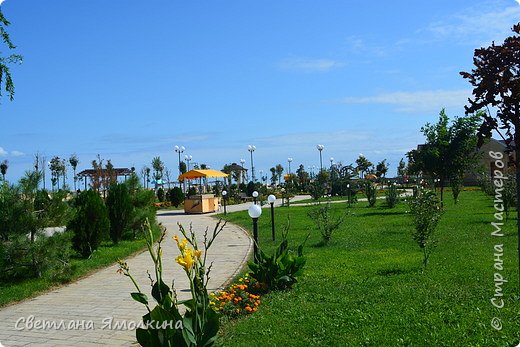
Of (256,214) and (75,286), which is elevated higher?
(256,214)

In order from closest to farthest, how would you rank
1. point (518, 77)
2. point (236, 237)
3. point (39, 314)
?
point (518, 77), point (39, 314), point (236, 237)

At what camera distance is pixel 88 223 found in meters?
11.2

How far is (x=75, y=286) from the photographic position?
884 cm

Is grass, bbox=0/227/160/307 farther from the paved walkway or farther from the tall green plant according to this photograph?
the tall green plant

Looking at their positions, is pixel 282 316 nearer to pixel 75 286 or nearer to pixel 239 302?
pixel 239 302

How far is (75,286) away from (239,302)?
384 centimetres

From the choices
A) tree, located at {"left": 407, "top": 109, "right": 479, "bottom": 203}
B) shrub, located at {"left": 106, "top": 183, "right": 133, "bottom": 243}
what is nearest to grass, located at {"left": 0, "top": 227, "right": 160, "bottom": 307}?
shrub, located at {"left": 106, "top": 183, "right": 133, "bottom": 243}

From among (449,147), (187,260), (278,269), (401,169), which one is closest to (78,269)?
(278,269)

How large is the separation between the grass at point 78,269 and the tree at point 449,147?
1241 cm

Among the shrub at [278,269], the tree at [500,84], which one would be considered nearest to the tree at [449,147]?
the shrub at [278,269]

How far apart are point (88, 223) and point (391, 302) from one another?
7.21m

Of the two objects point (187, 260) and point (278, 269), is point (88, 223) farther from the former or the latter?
point (187, 260)

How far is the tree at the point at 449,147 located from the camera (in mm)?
20516

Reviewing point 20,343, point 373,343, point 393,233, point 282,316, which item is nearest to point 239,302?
point 282,316
